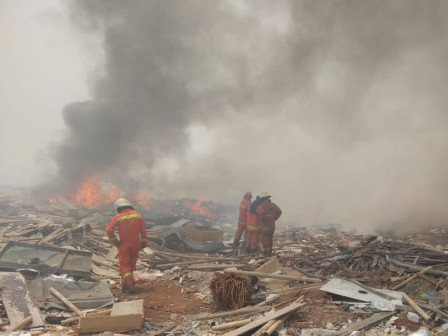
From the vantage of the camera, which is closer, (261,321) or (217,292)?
(261,321)

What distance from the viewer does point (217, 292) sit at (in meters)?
4.92

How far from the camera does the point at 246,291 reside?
194 inches

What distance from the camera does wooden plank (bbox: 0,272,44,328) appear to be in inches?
167

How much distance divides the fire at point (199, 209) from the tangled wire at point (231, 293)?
10.7 m

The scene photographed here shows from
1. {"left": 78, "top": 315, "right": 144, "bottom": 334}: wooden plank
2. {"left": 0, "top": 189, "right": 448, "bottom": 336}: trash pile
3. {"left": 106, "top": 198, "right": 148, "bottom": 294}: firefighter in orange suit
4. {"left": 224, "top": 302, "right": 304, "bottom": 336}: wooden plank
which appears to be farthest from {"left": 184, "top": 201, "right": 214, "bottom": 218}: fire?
{"left": 224, "top": 302, "right": 304, "bottom": 336}: wooden plank

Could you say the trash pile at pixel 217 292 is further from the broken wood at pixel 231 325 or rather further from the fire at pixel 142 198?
the fire at pixel 142 198

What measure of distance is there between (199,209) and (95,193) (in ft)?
15.4

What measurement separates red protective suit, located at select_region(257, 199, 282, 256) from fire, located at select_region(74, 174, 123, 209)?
29.8 feet

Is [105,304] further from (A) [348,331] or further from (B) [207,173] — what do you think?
(B) [207,173]

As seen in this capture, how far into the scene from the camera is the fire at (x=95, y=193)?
15.8m

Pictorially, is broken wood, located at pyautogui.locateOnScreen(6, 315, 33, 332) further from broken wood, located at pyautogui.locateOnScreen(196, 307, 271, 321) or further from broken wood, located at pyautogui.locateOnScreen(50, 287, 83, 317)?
broken wood, located at pyautogui.locateOnScreen(196, 307, 271, 321)

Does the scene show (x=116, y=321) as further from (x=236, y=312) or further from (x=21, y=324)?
(x=236, y=312)

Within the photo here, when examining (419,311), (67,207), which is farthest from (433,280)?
(67,207)

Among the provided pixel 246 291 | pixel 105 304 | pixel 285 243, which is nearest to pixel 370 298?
pixel 246 291
